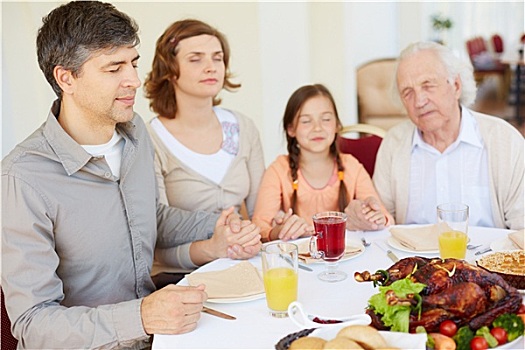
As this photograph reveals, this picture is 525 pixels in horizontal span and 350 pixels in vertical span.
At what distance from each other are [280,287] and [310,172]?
1.07m

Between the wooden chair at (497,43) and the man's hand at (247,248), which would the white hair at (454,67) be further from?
the wooden chair at (497,43)

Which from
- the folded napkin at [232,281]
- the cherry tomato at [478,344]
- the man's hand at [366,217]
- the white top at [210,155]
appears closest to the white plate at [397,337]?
the cherry tomato at [478,344]

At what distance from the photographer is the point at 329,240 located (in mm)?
1644

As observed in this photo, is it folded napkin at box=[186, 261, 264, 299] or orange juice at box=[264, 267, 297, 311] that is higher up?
orange juice at box=[264, 267, 297, 311]

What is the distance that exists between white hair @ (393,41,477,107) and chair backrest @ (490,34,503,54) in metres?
8.83

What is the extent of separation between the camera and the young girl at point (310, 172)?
2.43 metres

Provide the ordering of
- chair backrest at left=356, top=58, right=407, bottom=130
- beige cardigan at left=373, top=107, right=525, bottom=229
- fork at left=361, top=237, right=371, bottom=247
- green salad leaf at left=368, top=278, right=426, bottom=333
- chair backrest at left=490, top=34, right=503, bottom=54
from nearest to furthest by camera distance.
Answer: green salad leaf at left=368, top=278, right=426, bottom=333
fork at left=361, top=237, right=371, bottom=247
beige cardigan at left=373, top=107, right=525, bottom=229
chair backrest at left=356, top=58, right=407, bottom=130
chair backrest at left=490, top=34, right=503, bottom=54

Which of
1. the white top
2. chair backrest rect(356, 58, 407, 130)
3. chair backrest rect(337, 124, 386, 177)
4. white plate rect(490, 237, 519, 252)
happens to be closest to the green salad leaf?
white plate rect(490, 237, 519, 252)

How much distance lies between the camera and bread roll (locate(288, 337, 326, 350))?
1.12 m

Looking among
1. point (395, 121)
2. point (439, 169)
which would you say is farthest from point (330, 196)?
point (395, 121)

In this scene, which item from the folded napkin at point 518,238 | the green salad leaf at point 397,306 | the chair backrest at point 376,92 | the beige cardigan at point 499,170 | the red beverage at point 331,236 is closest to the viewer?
the green salad leaf at point 397,306

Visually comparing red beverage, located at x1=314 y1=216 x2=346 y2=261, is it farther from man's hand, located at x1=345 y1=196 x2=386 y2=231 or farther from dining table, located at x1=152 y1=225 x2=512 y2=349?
man's hand, located at x1=345 y1=196 x2=386 y2=231

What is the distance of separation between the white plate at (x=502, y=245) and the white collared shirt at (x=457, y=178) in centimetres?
55

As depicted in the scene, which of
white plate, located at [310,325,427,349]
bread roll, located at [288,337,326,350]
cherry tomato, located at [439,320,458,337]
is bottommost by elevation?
cherry tomato, located at [439,320,458,337]
